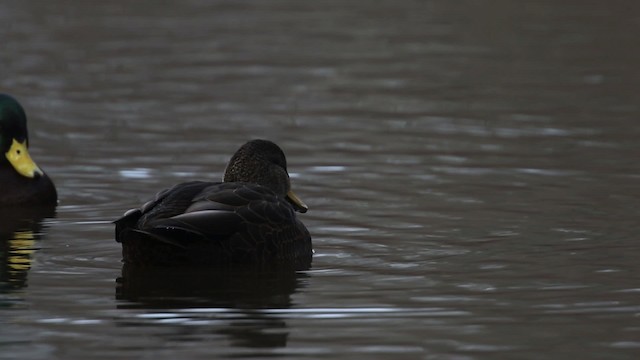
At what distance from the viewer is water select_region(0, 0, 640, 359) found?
307 inches

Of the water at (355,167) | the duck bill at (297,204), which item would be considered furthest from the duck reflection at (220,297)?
the duck bill at (297,204)

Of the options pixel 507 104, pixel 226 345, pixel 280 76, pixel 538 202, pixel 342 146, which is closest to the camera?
pixel 226 345

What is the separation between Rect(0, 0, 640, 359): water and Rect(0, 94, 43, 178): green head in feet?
1.29

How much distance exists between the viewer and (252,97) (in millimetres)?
16266

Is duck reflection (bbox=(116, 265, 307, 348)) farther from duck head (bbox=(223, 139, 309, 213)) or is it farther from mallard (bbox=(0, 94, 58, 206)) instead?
mallard (bbox=(0, 94, 58, 206))

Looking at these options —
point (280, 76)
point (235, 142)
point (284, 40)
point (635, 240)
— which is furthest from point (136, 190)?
point (284, 40)

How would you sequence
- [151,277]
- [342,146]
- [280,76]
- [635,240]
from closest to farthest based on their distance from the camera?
[151,277], [635,240], [342,146], [280,76]

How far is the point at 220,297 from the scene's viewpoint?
8586 mm

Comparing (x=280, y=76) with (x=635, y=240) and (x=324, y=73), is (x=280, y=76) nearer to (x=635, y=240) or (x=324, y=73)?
(x=324, y=73)

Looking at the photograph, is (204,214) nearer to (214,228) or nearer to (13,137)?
(214,228)

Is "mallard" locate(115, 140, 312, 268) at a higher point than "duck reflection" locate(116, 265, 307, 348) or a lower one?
higher

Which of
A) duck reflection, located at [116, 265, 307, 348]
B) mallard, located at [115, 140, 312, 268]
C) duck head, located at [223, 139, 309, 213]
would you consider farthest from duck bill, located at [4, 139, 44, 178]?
duck reflection, located at [116, 265, 307, 348]

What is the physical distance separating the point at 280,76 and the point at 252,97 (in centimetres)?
144

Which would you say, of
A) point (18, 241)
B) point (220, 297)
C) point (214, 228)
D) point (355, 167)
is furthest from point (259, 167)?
point (355, 167)
